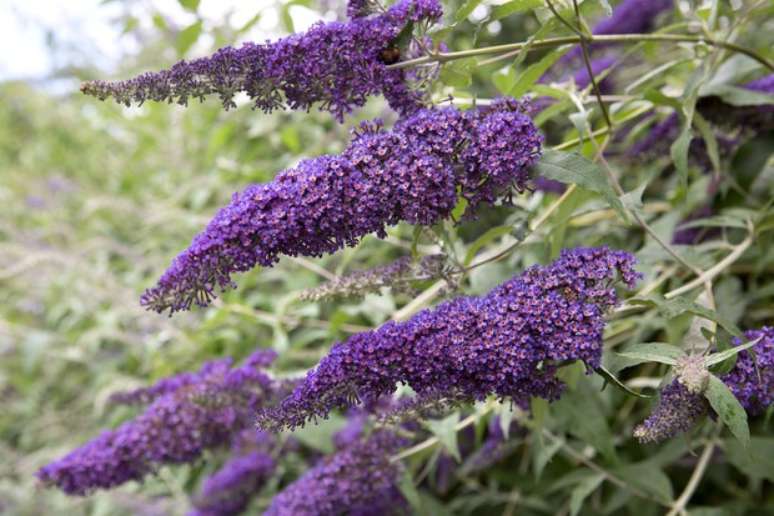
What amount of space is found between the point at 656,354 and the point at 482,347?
0.94 ft

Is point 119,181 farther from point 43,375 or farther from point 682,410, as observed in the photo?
point 682,410

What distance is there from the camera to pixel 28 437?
312cm

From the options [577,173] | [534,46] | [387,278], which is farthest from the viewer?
[387,278]

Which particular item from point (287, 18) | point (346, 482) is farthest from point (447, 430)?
point (287, 18)

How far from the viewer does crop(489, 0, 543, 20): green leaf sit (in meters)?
1.29

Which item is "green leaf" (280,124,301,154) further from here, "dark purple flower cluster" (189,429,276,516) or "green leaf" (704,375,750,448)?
"green leaf" (704,375,750,448)

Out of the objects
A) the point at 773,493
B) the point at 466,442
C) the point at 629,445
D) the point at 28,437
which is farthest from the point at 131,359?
the point at 773,493

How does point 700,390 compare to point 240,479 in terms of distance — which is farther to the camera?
point 240,479

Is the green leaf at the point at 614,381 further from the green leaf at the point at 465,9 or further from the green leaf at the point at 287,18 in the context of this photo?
the green leaf at the point at 287,18

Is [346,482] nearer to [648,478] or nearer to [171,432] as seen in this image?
[171,432]

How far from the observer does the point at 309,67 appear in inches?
48.3

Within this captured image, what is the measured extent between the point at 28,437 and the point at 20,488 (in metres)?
0.28

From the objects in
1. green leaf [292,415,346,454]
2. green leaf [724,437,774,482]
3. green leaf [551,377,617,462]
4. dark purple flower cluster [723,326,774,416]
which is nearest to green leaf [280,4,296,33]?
green leaf [292,415,346,454]

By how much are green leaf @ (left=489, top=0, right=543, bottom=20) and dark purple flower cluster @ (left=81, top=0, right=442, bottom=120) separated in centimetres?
12
